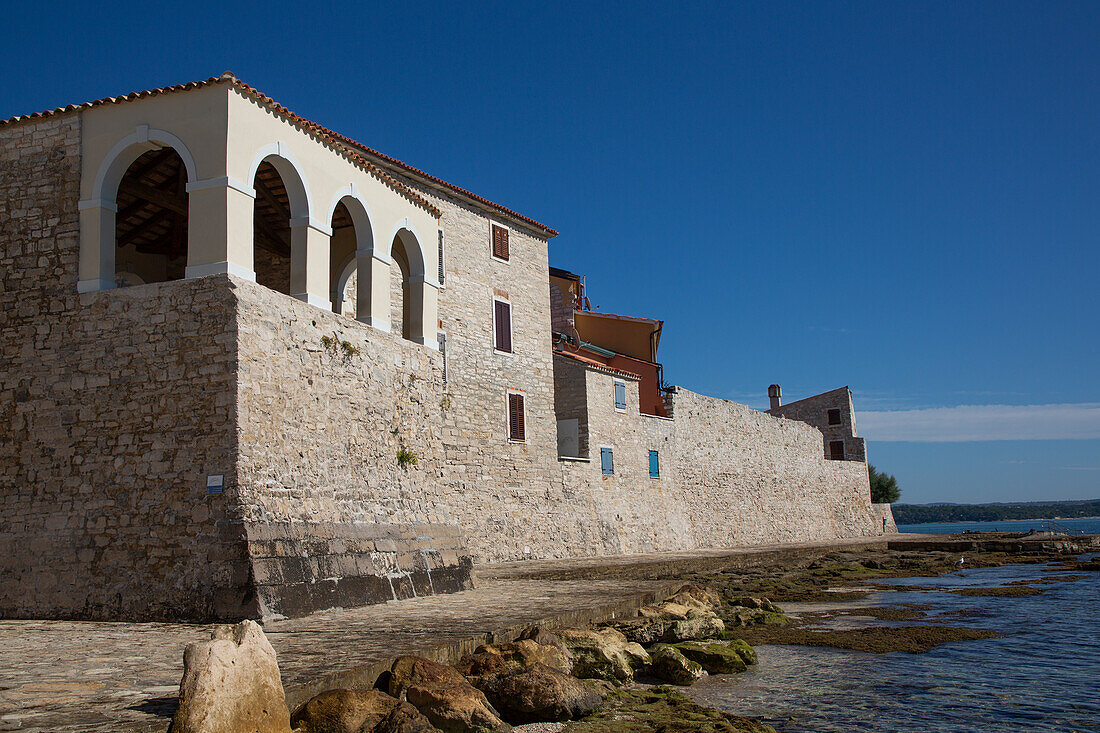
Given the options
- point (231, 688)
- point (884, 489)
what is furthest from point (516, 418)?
point (884, 489)

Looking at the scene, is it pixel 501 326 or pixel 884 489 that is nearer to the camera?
pixel 501 326

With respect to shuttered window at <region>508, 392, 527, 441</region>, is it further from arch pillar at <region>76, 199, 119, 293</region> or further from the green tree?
the green tree

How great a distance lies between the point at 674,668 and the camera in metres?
8.77

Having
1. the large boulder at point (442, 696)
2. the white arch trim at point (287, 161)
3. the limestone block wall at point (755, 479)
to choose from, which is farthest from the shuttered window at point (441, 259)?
the large boulder at point (442, 696)

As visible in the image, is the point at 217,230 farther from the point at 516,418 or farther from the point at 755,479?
the point at 755,479

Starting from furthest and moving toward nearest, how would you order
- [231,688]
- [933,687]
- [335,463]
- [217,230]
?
[335,463]
[217,230]
[933,687]
[231,688]

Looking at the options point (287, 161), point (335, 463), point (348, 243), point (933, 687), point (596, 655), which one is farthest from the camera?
point (348, 243)

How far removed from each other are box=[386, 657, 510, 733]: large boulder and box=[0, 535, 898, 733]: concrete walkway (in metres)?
0.22

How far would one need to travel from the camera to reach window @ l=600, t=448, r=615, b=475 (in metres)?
24.5

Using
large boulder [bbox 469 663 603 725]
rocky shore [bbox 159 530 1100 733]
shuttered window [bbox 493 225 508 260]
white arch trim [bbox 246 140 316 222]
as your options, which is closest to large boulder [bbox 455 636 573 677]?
rocky shore [bbox 159 530 1100 733]

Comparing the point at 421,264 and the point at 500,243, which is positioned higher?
the point at 500,243

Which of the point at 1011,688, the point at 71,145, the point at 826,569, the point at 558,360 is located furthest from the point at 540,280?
the point at 1011,688

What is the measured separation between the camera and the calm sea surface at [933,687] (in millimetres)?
7477

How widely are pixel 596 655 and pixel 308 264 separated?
675 centimetres
